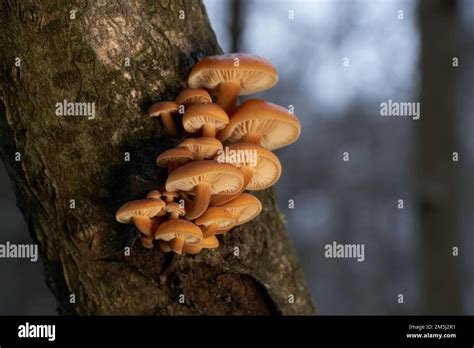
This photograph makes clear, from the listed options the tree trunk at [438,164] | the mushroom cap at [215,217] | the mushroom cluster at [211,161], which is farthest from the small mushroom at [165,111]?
the tree trunk at [438,164]

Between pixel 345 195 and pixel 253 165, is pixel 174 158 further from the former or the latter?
pixel 345 195

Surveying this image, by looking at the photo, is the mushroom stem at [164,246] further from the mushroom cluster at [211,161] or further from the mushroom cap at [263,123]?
the mushroom cap at [263,123]

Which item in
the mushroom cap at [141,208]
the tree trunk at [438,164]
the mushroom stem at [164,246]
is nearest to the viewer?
the mushroom cap at [141,208]

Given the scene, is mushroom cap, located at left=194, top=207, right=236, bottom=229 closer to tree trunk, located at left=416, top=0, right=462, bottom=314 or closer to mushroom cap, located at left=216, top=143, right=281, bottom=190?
mushroom cap, located at left=216, top=143, right=281, bottom=190
